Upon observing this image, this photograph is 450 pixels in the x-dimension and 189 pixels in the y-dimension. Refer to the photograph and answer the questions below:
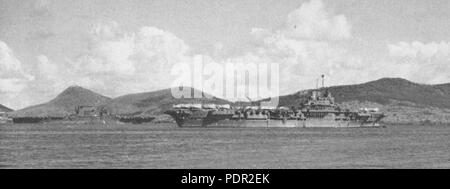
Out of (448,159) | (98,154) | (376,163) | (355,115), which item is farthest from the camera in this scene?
(355,115)

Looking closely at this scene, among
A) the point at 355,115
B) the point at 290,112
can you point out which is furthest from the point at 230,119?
the point at 355,115

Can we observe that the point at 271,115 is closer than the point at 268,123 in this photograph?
No

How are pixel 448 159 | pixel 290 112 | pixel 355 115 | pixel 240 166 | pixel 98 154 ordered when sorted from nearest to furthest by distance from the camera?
pixel 240 166, pixel 448 159, pixel 98 154, pixel 290 112, pixel 355 115

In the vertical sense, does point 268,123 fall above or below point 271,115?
below

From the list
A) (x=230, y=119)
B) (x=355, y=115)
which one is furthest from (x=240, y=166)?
(x=355, y=115)

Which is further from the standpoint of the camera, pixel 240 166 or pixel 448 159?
pixel 448 159
